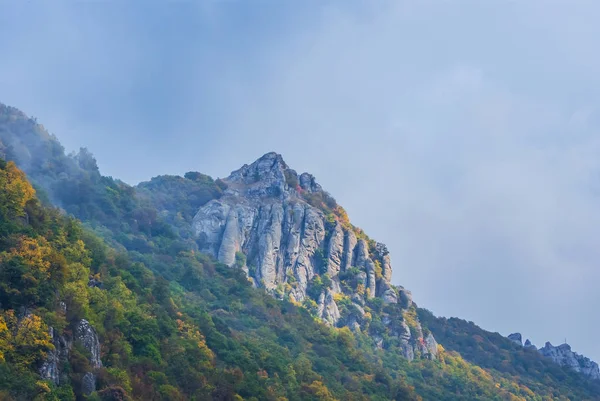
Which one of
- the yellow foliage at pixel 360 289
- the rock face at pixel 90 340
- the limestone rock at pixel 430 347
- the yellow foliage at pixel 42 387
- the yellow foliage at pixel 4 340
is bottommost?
the yellow foliage at pixel 42 387

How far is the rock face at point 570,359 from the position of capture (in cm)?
14938

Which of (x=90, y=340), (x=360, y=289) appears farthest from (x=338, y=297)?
(x=90, y=340)

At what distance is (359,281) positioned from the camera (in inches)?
4712

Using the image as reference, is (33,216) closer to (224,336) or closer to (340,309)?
(224,336)

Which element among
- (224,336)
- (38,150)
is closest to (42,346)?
(224,336)

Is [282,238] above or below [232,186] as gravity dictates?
below

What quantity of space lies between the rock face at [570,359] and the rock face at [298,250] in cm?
4257

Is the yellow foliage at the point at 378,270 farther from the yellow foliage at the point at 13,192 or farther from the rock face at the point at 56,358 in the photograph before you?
the rock face at the point at 56,358

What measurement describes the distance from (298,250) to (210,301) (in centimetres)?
2826

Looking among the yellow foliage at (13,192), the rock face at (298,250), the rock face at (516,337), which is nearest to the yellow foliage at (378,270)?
the rock face at (298,250)

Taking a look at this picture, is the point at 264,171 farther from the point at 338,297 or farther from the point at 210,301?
the point at 210,301

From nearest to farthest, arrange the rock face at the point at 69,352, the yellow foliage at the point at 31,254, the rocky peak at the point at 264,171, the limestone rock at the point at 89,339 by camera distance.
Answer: the rock face at the point at 69,352, the limestone rock at the point at 89,339, the yellow foliage at the point at 31,254, the rocky peak at the point at 264,171

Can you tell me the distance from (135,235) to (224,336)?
36688 mm

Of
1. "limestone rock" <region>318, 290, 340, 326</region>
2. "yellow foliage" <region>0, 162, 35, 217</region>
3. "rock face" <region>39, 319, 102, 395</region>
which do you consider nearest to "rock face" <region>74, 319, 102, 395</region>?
"rock face" <region>39, 319, 102, 395</region>
